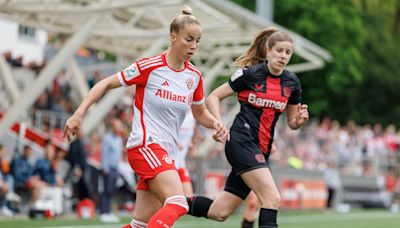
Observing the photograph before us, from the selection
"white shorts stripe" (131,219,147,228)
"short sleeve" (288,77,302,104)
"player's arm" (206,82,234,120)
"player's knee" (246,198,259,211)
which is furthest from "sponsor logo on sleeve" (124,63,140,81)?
"player's knee" (246,198,259,211)

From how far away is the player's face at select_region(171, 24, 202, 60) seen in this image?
833cm

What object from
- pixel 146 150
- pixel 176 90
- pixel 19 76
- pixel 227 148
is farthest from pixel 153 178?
pixel 19 76

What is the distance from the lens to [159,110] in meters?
8.41

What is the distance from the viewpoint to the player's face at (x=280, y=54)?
9609 mm

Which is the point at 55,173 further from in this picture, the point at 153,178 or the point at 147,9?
the point at 153,178

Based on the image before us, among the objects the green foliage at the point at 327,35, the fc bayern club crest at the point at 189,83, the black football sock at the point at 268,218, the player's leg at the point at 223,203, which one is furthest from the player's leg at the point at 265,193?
the green foliage at the point at 327,35

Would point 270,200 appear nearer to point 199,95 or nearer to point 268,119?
point 268,119

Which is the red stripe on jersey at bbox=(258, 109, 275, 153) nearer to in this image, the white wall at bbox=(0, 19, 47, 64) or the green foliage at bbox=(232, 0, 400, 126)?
the white wall at bbox=(0, 19, 47, 64)

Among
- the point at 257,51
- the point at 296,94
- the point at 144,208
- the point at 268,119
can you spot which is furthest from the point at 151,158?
the point at 257,51

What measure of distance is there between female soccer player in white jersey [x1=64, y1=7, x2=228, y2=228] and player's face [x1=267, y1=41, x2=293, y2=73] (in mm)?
1296

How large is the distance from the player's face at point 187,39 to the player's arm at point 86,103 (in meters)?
0.60

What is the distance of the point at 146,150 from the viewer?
833 centimetres

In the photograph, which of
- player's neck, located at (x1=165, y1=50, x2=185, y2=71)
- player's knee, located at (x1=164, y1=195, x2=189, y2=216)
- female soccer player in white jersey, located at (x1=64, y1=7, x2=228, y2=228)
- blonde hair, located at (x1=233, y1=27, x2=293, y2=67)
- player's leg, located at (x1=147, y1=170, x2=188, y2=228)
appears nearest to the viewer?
player's leg, located at (x1=147, y1=170, x2=188, y2=228)

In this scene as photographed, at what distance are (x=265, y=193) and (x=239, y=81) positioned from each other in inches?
46.2
